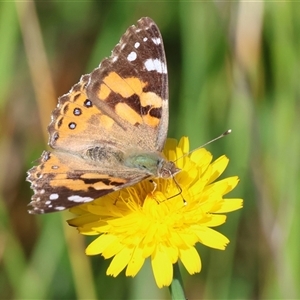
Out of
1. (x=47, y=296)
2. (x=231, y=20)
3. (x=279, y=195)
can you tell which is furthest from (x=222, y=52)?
(x=47, y=296)

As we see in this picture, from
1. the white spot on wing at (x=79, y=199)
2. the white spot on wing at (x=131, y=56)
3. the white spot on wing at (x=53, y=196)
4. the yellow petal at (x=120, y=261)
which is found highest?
the white spot on wing at (x=131, y=56)

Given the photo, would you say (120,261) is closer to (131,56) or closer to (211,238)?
(211,238)

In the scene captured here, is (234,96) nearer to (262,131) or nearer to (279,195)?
(262,131)

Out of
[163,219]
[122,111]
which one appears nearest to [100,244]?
[163,219]

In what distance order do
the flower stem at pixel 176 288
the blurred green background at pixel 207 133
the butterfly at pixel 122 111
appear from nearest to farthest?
the flower stem at pixel 176 288 < the butterfly at pixel 122 111 < the blurred green background at pixel 207 133

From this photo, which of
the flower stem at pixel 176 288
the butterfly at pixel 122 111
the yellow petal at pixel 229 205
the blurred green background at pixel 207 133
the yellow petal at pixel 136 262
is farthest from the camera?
the blurred green background at pixel 207 133

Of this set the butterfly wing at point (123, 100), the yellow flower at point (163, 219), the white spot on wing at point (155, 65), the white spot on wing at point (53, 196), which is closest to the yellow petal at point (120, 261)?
the yellow flower at point (163, 219)

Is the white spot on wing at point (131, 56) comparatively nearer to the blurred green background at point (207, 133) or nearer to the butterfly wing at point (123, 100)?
the butterfly wing at point (123, 100)
